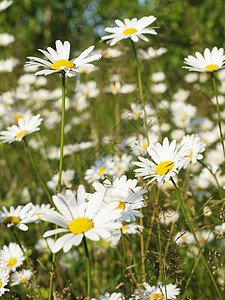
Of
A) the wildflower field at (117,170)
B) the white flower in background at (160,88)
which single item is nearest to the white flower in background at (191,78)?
the wildflower field at (117,170)

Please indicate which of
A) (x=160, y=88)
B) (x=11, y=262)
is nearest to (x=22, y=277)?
(x=11, y=262)

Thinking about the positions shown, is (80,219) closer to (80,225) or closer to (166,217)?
(80,225)

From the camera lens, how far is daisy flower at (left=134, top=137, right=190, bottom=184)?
1092mm

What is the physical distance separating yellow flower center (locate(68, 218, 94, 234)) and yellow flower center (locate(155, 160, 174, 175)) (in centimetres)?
33

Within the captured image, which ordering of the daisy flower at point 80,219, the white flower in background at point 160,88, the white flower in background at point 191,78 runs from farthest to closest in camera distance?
the white flower in background at point 191,78
the white flower in background at point 160,88
the daisy flower at point 80,219

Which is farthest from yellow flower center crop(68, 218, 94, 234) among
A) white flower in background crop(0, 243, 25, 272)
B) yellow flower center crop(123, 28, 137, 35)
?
yellow flower center crop(123, 28, 137, 35)

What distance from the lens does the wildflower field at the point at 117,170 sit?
1084 millimetres

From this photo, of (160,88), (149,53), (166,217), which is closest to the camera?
(166,217)

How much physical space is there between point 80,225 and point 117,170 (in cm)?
88

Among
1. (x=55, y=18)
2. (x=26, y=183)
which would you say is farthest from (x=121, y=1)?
(x=26, y=183)

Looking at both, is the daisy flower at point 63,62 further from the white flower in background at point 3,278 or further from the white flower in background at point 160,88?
the white flower in background at point 160,88

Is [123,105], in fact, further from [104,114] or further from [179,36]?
[179,36]

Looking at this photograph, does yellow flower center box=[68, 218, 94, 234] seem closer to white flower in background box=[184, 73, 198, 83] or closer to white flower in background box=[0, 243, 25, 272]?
white flower in background box=[0, 243, 25, 272]

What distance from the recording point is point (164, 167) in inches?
44.1
